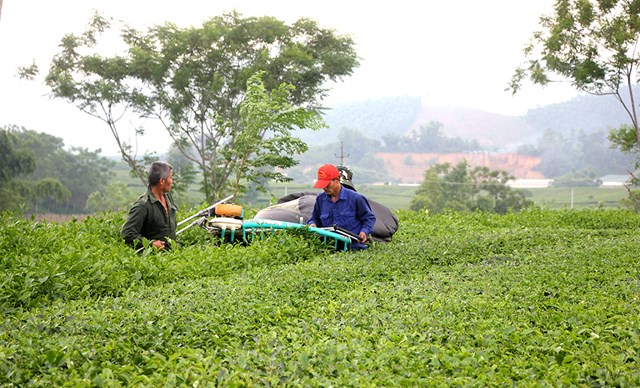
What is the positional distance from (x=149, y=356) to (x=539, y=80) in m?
17.5

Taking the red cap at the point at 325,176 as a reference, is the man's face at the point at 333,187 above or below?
below

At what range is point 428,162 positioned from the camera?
215 feet

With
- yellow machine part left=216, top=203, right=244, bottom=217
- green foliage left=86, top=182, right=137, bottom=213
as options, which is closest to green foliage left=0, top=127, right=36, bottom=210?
green foliage left=86, top=182, right=137, bottom=213

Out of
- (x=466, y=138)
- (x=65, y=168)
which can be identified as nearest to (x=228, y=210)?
(x=65, y=168)

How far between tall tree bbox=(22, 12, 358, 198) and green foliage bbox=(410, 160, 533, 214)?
447 inches

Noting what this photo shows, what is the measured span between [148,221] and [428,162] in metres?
59.7

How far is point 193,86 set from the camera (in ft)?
82.6

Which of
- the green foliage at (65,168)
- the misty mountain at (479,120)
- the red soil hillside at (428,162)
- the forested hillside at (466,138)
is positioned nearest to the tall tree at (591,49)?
the green foliage at (65,168)

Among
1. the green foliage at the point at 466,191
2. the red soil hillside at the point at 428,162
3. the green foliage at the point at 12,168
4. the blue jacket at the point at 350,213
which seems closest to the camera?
the blue jacket at the point at 350,213

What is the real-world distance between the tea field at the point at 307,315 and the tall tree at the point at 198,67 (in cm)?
1757

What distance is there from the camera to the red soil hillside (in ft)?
205

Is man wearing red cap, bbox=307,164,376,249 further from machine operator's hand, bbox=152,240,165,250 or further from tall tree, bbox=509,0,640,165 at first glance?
tall tree, bbox=509,0,640,165

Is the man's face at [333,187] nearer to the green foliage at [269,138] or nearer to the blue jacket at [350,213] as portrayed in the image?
the blue jacket at [350,213]

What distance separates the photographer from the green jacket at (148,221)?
272 inches
